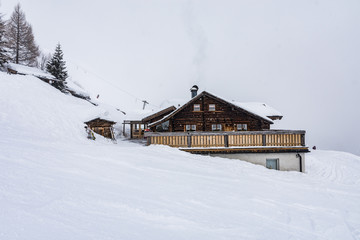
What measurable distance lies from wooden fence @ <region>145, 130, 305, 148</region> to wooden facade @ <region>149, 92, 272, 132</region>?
8.55m

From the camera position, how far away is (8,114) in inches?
483

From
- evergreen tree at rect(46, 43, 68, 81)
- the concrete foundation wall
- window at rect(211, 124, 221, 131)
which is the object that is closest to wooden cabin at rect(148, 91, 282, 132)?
window at rect(211, 124, 221, 131)

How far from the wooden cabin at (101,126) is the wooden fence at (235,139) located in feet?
50.1

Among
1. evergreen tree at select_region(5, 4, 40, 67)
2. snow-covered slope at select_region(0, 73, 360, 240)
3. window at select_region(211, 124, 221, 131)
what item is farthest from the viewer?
evergreen tree at select_region(5, 4, 40, 67)

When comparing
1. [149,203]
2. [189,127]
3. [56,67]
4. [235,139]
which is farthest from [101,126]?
[149,203]

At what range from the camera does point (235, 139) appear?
11.1 metres

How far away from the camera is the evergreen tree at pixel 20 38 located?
37500mm

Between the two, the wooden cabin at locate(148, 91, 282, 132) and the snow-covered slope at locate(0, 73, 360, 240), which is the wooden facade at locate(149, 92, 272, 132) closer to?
the wooden cabin at locate(148, 91, 282, 132)

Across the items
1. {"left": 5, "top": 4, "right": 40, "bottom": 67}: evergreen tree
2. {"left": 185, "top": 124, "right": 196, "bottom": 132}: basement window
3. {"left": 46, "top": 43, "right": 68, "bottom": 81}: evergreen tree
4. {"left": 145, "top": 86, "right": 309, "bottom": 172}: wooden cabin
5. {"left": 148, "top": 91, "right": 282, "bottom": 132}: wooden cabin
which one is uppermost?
{"left": 5, "top": 4, "right": 40, "bottom": 67}: evergreen tree

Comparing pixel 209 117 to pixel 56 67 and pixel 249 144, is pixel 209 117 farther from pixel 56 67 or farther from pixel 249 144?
pixel 56 67

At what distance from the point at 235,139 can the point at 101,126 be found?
18856mm

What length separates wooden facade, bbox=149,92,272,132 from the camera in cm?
1989

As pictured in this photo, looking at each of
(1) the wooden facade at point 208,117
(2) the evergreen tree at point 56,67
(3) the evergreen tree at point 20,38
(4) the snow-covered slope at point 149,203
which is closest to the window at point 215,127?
(1) the wooden facade at point 208,117

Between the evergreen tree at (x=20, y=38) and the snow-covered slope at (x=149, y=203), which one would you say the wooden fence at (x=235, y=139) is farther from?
the evergreen tree at (x=20, y=38)
